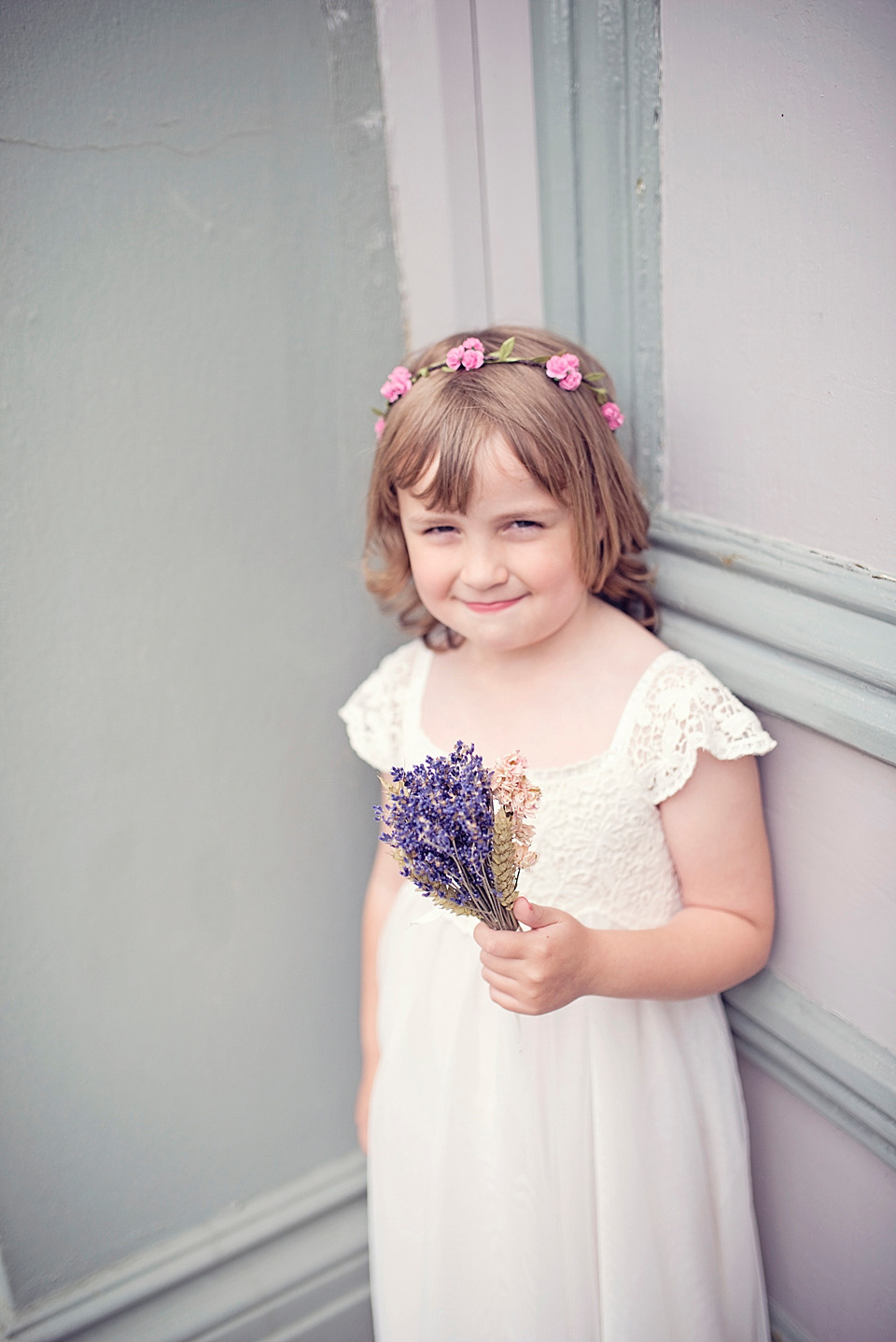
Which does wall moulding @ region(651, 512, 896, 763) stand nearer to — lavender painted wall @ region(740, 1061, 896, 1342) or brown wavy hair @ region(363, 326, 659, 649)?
brown wavy hair @ region(363, 326, 659, 649)

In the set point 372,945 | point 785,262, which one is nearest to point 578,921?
point 372,945

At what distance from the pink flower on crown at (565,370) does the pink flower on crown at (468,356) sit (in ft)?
0.24

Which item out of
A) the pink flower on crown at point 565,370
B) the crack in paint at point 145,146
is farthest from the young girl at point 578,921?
the crack in paint at point 145,146

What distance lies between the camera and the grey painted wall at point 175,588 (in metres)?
1.10

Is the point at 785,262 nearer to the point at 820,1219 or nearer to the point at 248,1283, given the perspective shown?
the point at 820,1219

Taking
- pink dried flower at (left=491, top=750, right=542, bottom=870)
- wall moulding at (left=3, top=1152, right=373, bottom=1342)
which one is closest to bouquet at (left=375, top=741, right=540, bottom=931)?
pink dried flower at (left=491, top=750, right=542, bottom=870)

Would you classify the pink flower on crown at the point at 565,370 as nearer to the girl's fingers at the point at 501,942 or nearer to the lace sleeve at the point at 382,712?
the lace sleeve at the point at 382,712

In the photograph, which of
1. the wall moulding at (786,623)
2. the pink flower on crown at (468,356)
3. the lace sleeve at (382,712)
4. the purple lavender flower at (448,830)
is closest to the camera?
the purple lavender flower at (448,830)

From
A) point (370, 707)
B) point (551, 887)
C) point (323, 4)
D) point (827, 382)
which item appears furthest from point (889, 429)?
point (323, 4)

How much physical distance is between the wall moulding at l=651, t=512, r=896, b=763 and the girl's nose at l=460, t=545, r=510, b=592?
0.25 metres

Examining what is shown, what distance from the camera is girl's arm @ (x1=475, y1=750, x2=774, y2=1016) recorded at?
100 centimetres

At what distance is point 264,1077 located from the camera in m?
1.47

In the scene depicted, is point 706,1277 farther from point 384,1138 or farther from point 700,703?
point 700,703

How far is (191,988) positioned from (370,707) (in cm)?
47
